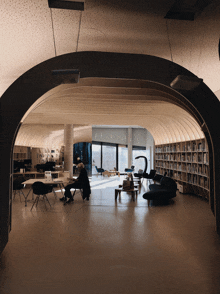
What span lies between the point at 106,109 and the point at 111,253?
22.8 feet

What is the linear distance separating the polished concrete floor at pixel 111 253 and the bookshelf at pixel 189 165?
2.21 m

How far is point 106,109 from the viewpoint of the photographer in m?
10.1

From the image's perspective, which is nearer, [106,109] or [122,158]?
[106,109]

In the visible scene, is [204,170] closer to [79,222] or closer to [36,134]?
[79,222]

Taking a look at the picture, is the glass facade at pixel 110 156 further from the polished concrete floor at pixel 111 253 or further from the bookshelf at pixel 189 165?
the polished concrete floor at pixel 111 253

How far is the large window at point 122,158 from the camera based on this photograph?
73.5ft

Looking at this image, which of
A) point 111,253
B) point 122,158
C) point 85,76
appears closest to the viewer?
point 111,253

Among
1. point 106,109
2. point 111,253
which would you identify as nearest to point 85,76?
point 111,253

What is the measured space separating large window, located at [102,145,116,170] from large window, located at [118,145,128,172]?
1.64 feet

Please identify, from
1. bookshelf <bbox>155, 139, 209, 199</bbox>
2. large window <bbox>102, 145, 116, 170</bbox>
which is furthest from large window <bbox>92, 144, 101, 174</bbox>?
bookshelf <bbox>155, 139, 209, 199</bbox>

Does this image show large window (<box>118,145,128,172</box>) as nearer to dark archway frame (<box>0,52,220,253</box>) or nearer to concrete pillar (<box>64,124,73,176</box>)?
concrete pillar (<box>64,124,73,176</box>)

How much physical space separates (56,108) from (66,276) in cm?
758

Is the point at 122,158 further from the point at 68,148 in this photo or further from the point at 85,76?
the point at 85,76

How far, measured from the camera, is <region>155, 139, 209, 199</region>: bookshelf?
896 cm
